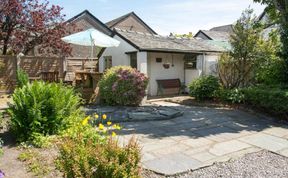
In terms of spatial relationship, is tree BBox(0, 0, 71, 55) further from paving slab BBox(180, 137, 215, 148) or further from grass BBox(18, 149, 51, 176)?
paving slab BBox(180, 137, 215, 148)

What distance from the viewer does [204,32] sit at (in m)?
26.9

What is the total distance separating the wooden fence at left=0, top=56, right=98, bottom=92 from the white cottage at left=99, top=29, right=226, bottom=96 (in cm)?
147

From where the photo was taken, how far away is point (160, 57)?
1430 centimetres

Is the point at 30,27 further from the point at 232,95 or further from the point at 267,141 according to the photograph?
the point at 267,141

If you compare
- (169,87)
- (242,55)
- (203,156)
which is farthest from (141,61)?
(203,156)

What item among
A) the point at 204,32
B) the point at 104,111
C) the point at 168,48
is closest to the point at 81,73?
the point at 104,111

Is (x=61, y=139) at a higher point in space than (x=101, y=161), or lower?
lower

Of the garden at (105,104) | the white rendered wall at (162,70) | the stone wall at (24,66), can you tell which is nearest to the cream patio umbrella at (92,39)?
the garden at (105,104)

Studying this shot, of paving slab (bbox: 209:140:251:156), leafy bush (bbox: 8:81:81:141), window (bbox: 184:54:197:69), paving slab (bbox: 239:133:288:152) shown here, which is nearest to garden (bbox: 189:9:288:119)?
window (bbox: 184:54:197:69)

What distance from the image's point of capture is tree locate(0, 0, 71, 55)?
13.5 m

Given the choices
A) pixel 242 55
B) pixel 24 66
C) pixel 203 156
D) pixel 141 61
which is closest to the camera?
pixel 203 156

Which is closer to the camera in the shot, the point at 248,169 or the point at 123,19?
the point at 248,169

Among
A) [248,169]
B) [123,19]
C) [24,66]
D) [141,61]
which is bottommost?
[248,169]

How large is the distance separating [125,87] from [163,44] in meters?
4.90
